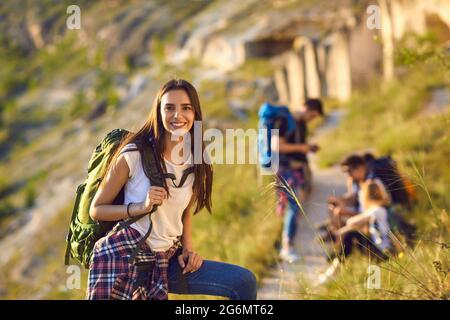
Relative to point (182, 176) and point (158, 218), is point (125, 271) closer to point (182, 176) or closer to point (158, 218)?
point (158, 218)

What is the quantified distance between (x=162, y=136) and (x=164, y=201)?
32cm

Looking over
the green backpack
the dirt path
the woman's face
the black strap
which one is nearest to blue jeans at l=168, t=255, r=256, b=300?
the green backpack

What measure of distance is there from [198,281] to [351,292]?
54.4 inches

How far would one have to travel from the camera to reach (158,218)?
399cm

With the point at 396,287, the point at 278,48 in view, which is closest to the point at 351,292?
the point at 396,287

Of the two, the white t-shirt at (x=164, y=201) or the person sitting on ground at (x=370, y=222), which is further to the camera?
the person sitting on ground at (x=370, y=222)

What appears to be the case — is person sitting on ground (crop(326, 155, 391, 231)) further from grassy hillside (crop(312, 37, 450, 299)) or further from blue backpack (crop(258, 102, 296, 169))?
blue backpack (crop(258, 102, 296, 169))

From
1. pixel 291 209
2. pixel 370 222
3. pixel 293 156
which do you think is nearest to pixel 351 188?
pixel 293 156

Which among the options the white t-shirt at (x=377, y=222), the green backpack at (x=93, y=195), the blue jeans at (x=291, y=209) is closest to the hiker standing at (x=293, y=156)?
the blue jeans at (x=291, y=209)

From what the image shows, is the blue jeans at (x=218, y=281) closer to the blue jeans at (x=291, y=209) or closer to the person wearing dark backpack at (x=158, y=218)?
the person wearing dark backpack at (x=158, y=218)

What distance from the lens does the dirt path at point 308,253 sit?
5.89 metres

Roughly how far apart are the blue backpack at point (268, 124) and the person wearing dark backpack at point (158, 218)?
137 inches

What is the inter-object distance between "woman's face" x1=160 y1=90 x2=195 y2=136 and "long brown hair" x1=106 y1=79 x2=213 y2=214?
25 millimetres

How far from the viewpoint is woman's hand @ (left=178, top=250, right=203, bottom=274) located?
4023 millimetres
